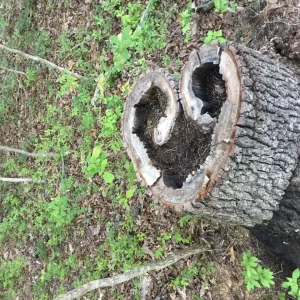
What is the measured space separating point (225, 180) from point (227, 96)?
1.53 feet

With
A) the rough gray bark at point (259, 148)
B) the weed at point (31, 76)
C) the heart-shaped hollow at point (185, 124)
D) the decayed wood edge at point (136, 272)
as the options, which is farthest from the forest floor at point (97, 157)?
the rough gray bark at point (259, 148)

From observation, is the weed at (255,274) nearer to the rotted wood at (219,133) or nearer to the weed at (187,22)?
the rotted wood at (219,133)

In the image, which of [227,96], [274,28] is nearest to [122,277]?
[227,96]

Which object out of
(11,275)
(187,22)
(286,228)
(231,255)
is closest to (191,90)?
(286,228)

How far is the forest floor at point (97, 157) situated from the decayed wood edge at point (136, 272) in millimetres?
124

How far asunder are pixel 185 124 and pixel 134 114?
0.39 metres

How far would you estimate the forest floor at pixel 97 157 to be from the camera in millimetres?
3369

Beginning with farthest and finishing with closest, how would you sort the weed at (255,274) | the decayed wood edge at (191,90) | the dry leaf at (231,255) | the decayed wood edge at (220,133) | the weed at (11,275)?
the weed at (11,275) < the dry leaf at (231,255) < the weed at (255,274) < the decayed wood edge at (191,90) < the decayed wood edge at (220,133)

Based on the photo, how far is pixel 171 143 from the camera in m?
2.54

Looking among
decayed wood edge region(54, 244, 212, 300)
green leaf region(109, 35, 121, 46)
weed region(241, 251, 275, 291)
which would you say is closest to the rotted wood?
weed region(241, 251, 275, 291)

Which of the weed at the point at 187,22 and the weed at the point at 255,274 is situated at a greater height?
the weed at the point at 187,22

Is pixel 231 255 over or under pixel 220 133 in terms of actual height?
under

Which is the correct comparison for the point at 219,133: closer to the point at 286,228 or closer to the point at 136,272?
the point at 286,228

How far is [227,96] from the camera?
2.14m
